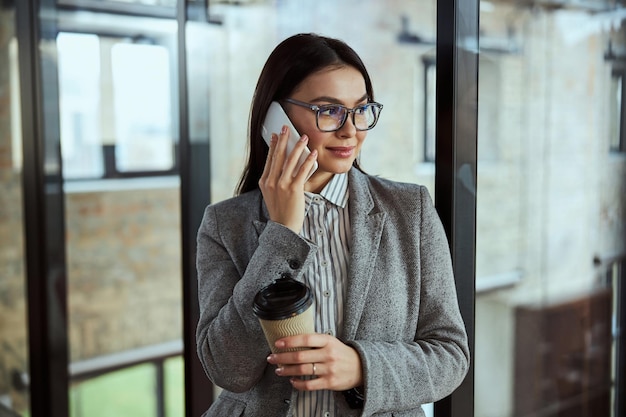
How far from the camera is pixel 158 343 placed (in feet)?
11.8

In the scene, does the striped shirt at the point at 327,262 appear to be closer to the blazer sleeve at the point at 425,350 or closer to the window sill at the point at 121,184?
the blazer sleeve at the point at 425,350

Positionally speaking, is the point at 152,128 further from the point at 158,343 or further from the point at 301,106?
the point at 301,106

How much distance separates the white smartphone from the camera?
1257 mm

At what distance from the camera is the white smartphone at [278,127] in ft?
4.12

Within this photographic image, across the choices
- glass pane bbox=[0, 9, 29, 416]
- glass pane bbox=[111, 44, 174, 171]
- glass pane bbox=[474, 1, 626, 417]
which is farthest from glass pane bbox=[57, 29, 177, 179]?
glass pane bbox=[474, 1, 626, 417]

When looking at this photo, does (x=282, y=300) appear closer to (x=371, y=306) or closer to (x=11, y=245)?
(x=371, y=306)

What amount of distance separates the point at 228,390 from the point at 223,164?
44.6 inches

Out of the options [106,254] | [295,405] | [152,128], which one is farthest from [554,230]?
[106,254]

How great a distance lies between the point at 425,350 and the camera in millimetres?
1247

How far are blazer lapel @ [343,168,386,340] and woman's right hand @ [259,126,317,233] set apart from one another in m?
0.11

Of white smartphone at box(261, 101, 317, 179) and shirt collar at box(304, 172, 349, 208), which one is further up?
white smartphone at box(261, 101, 317, 179)

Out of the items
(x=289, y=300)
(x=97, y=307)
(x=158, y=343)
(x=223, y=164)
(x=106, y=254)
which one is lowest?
(x=158, y=343)

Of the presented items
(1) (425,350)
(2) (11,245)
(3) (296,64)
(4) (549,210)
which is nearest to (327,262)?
(1) (425,350)

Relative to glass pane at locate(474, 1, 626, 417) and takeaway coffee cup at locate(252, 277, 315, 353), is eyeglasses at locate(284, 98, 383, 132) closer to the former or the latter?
takeaway coffee cup at locate(252, 277, 315, 353)
